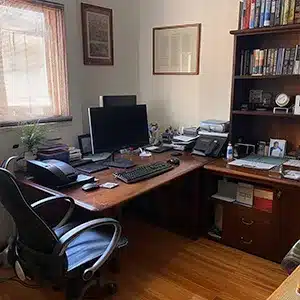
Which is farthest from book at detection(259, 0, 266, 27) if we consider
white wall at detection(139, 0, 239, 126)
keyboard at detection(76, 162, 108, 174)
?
keyboard at detection(76, 162, 108, 174)

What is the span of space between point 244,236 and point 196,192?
1.66 ft

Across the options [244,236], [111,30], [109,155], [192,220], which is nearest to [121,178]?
[109,155]

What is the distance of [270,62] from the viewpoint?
8.17 ft

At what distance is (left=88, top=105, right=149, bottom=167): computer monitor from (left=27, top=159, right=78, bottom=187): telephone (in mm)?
384

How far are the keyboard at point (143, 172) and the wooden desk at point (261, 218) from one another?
0.38m

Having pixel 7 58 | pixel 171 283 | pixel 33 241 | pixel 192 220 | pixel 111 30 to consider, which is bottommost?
pixel 171 283

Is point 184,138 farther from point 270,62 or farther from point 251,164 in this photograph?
point 270,62

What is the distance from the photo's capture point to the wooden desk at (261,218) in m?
2.19

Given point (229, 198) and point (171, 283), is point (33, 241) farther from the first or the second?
point (229, 198)

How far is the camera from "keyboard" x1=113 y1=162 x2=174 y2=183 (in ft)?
6.80

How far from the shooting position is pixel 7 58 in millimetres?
2213

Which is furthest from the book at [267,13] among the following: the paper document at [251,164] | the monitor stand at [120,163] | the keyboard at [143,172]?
the monitor stand at [120,163]

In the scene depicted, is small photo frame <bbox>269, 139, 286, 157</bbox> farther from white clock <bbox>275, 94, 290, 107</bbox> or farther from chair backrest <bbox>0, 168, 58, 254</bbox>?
chair backrest <bbox>0, 168, 58, 254</bbox>

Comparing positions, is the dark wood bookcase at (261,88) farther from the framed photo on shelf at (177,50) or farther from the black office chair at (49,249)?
the black office chair at (49,249)
